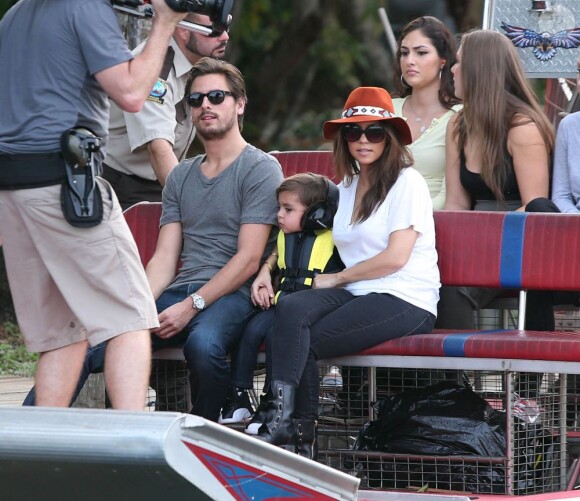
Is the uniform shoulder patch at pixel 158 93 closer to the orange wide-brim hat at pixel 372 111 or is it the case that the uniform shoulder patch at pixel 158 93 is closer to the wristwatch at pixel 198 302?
the orange wide-brim hat at pixel 372 111

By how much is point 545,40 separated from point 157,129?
203cm

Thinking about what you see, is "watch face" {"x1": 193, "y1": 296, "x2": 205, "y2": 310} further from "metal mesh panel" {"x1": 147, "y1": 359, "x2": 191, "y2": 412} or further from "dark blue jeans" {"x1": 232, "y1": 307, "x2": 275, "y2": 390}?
"metal mesh panel" {"x1": 147, "y1": 359, "x2": 191, "y2": 412}

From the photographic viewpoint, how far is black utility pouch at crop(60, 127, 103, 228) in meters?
4.09

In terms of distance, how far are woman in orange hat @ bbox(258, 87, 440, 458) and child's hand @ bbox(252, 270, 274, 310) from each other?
204 millimetres

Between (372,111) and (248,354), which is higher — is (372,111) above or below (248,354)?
above

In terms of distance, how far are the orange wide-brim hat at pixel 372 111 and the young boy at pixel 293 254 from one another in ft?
1.02

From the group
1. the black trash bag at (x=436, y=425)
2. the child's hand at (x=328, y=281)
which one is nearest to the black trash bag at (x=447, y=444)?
the black trash bag at (x=436, y=425)

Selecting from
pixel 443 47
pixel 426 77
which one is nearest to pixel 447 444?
pixel 426 77

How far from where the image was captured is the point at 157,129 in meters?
5.90

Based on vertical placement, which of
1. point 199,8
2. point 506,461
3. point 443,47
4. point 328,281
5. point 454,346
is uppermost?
point 199,8

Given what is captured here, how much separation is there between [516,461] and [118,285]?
162 cm

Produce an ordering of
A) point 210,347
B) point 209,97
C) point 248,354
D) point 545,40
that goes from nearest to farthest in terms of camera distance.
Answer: point 210,347 → point 248,354 → point 209,97 → point 545,40

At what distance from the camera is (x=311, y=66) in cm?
1413

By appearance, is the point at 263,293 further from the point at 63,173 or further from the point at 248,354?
the point at 63,173
